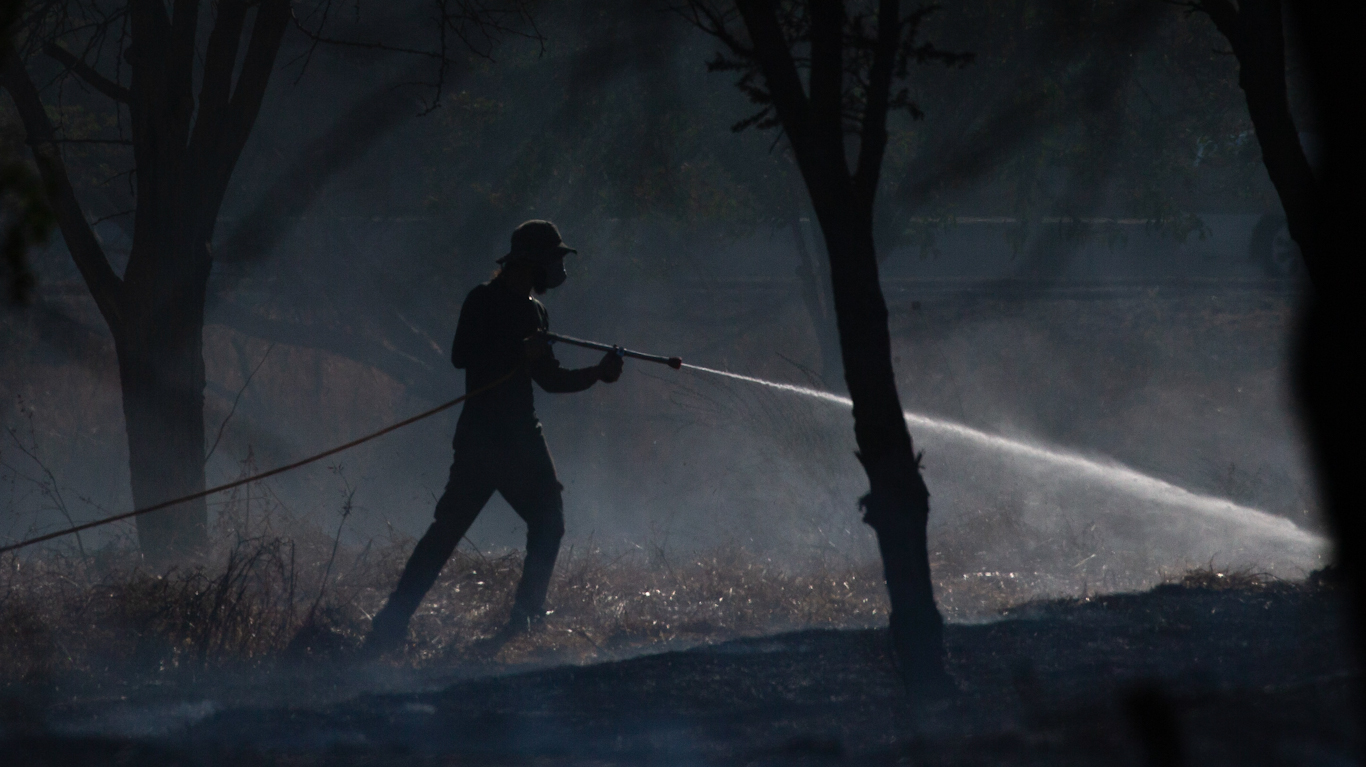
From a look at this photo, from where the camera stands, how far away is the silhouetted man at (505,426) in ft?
17.3

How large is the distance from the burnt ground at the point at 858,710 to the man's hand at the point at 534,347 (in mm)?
1434

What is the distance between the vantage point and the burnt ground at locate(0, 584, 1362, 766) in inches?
131

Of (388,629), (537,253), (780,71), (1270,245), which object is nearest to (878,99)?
(780,71)

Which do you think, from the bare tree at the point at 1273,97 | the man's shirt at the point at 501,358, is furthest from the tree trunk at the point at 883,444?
the bare tree at the point at 1273,97

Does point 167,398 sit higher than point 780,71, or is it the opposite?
point 780,71

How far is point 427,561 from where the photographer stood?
5254mm

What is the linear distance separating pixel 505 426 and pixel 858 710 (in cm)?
216

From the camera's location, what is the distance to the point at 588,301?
16.2m

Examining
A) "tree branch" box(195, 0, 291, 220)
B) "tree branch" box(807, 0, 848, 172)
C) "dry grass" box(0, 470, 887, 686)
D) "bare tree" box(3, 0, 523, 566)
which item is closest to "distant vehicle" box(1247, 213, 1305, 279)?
"dry grass" box(0, 470, 887, 686)

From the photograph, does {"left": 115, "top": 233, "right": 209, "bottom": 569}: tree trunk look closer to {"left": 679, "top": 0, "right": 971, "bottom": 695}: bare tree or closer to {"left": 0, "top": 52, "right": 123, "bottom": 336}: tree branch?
{"left": 0, "top": 52, "right": 123, "bottom": 336}: tree branch

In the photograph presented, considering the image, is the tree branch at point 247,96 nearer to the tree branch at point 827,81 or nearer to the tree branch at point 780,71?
the tree branch at point 780,71

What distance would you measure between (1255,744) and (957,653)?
1773 millimetres

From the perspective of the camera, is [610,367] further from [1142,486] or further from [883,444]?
[1142,486]

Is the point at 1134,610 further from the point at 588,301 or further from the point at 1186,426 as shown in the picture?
the point at 588,301
